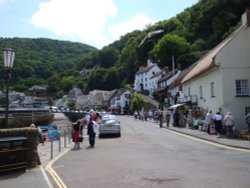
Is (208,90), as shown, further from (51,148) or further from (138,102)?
(138,102)

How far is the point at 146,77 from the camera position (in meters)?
116

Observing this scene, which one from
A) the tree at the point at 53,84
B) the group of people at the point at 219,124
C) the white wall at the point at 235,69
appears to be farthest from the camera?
the tree at the point at 53,84

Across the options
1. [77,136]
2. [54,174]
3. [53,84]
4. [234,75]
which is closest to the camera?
[54,174]

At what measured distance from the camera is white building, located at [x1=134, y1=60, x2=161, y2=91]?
112450 mm

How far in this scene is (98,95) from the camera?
470 feet

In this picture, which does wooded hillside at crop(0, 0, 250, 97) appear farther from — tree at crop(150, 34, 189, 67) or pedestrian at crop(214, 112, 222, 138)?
pedestrian at crop(214, 112, 222, 138)

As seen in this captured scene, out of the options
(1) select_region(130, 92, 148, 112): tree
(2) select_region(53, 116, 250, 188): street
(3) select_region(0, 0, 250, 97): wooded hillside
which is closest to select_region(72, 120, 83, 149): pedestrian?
(2) select_region(53, 116, 250, 188): street

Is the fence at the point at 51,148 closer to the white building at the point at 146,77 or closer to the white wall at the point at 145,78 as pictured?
the white building at the point at 146,77

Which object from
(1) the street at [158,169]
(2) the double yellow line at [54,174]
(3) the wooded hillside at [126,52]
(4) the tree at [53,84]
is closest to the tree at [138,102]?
(3) the wooded hillside at [126,52]

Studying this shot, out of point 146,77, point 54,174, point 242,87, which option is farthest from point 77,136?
point 146,77

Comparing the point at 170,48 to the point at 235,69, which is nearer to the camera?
the point at 235,69

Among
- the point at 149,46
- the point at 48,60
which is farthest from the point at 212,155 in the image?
the point at 48,60

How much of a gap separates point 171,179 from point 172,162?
3.62 metres

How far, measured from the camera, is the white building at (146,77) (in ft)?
369
